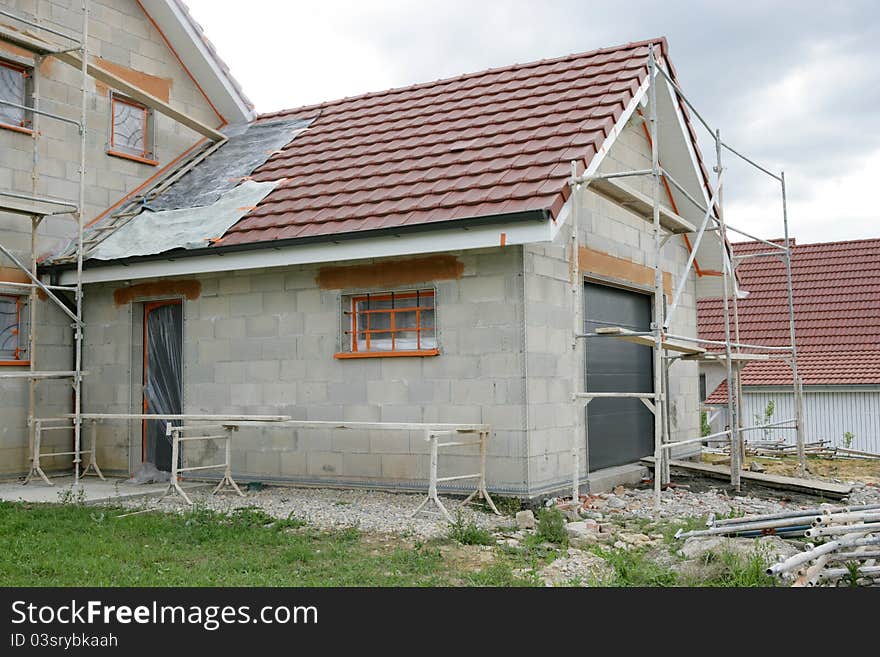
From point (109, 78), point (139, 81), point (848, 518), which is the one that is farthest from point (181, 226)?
point (848, 518)

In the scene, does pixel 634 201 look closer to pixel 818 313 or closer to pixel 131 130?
pixel 131 130

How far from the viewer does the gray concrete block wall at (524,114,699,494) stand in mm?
9938

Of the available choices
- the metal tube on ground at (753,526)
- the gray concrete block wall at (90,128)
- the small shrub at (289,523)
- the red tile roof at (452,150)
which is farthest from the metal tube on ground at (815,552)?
the gray concrete block wall at (90,128)

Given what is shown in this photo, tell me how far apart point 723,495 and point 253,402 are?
19.9ft

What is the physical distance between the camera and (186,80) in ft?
50.5

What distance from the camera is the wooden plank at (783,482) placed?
11148mm

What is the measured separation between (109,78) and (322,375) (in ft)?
19.7

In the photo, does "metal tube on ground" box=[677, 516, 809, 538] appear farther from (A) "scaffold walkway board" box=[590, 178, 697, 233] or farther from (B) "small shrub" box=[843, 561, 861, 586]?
(A) "scaffold walkway board" box=[590, 178, 697, 233]

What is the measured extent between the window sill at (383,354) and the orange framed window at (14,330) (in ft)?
16.0

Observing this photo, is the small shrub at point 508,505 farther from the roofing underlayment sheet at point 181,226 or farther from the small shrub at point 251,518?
the roofing underlayment sheet at point 181,226

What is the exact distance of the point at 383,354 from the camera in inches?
417

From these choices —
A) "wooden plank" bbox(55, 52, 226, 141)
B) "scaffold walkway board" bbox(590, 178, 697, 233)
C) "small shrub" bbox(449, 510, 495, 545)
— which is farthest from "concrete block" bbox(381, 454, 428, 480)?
"wooden plank" bbox(55, 52, 226, 141)

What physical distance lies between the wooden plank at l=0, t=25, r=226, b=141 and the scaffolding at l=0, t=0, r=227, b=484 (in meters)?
0.01
